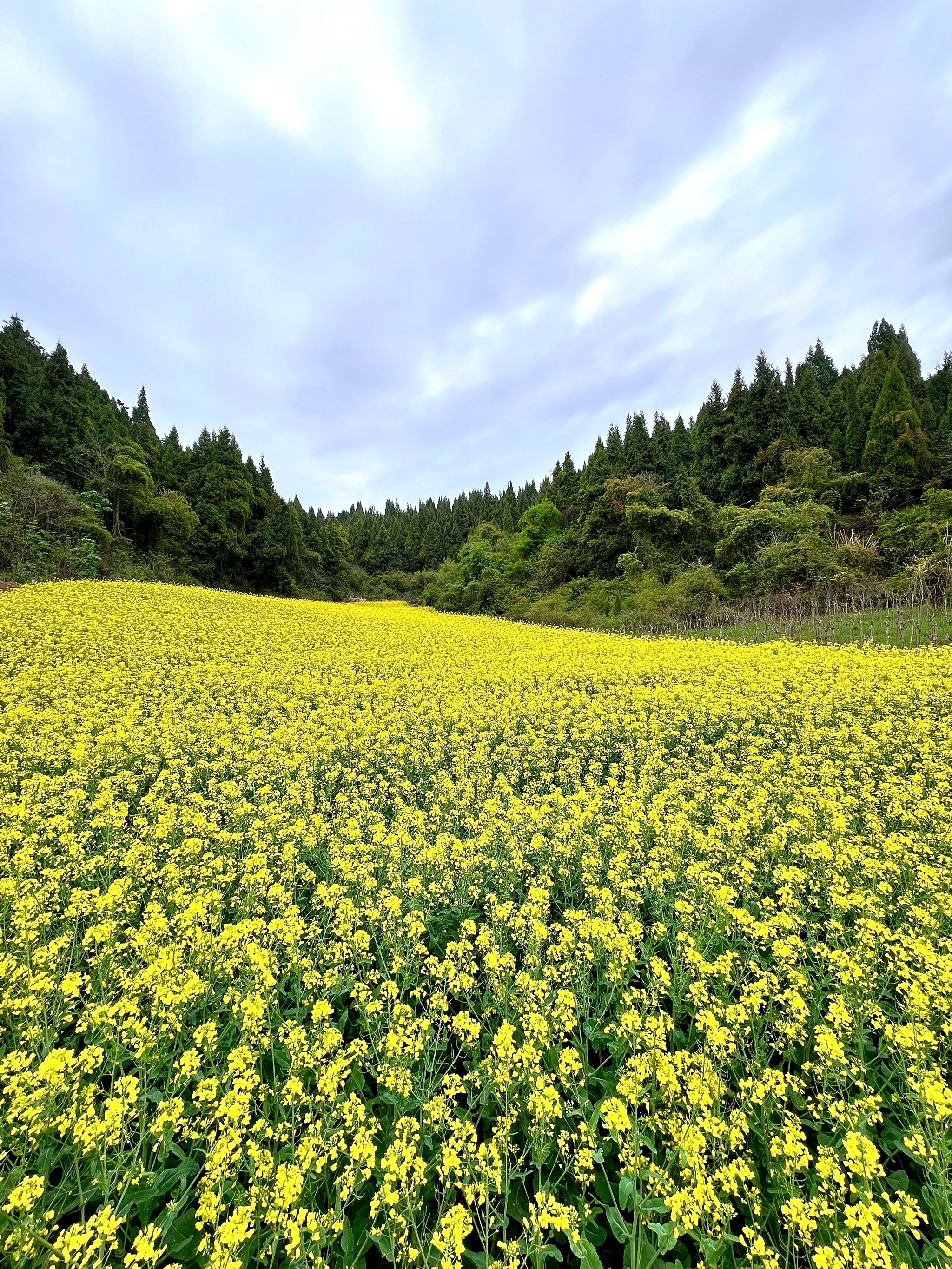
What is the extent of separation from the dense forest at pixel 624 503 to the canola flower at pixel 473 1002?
775 inches

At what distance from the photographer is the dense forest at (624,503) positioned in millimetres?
23438

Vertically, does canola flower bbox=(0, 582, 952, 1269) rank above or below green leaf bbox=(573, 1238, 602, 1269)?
above

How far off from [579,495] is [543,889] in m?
44.1

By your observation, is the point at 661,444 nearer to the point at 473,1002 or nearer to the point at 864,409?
the point at 864,409

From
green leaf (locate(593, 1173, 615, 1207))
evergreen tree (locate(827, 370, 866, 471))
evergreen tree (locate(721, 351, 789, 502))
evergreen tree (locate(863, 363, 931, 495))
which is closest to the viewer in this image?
green leaf (locate(593, 1173, 615, 1207))

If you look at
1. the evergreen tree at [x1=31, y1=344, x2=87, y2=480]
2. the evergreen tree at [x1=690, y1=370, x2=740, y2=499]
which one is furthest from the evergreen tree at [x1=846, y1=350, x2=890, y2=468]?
the evergreen tree at [x1=31, y1=344, x2=87, y2=480]

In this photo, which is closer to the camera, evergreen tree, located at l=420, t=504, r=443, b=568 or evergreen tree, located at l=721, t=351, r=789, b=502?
evergreen tree, located at l=721, t=351, r=789, b=502

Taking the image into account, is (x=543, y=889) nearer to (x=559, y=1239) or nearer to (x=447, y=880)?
(x=447, y=880)

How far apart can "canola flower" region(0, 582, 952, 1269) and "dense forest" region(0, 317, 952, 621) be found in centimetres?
1968

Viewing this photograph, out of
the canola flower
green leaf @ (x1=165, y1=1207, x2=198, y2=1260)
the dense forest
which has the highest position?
the dense forest

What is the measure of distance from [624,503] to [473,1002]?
3684 centimetres

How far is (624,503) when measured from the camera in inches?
1431

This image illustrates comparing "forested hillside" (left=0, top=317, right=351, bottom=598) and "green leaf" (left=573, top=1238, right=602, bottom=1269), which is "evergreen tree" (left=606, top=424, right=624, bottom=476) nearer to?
"forested hillside" (left=0, top=317, right=351, bottom=598)

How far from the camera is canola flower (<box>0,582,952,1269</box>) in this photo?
1974mm
